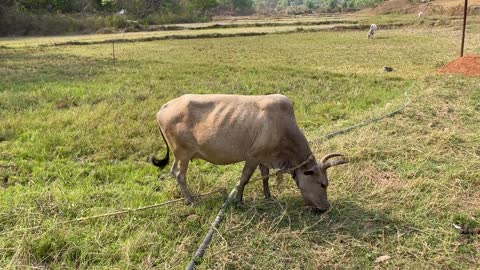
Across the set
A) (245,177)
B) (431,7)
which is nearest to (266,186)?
(245,177)

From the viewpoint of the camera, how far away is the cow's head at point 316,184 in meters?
5.43

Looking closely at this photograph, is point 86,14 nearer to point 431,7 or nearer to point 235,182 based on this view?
point 431,7

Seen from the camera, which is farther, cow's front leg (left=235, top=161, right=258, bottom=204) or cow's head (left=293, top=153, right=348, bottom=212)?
cow's front leg (left=235, top=161, right=258, bottom=204)

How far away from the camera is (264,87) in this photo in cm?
1255

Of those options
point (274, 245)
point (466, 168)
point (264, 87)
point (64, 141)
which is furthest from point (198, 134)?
point (264, 87)

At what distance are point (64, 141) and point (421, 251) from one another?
6.30 metres

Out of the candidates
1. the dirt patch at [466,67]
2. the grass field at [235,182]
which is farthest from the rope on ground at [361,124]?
the dirt patch at [466,67]

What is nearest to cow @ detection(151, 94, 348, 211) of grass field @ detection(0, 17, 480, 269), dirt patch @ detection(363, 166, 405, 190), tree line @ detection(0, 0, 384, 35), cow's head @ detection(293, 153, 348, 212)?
cow's head @ detection(293, 153, 348, 212)

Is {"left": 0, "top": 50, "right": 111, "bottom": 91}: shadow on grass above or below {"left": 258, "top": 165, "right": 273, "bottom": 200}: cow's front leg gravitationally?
above

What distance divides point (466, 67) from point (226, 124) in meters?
11.9

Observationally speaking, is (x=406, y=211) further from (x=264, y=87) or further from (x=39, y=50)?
(x=39, y=50)

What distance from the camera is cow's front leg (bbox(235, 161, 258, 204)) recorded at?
5633mm

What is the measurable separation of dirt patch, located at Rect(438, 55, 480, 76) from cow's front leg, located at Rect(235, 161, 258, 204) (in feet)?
36.2

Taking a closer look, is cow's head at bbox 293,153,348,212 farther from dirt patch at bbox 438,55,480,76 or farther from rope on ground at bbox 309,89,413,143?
dirt patch at bbox 438,55,480,76
